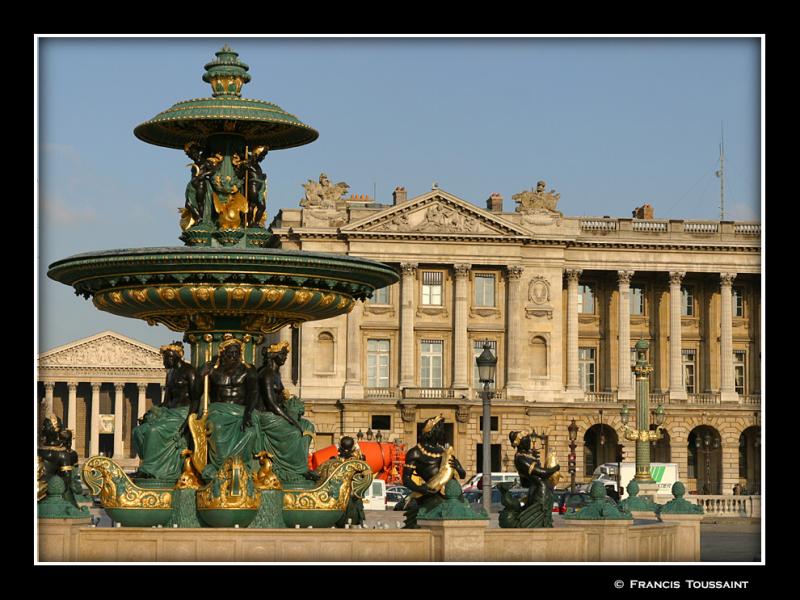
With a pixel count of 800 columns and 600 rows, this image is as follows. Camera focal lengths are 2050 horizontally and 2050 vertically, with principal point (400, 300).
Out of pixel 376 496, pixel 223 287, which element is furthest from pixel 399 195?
pixel 223 287

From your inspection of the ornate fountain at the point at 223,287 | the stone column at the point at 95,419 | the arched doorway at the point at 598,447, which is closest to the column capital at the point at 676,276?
the arched doorway at the point at 598,447

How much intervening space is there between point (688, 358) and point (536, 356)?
825 centimetres

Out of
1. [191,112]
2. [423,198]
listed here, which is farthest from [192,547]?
[423,198]

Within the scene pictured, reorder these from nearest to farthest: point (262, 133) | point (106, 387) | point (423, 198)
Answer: point (262, 133), point (423, 198), point (106, 387)

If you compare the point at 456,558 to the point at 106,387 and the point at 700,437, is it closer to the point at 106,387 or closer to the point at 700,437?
the point at 700,437

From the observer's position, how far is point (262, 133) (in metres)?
22.6

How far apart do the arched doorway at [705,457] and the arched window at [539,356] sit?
26.8 ft

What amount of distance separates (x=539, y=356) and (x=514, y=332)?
2016mm

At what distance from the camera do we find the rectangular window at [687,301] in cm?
9400

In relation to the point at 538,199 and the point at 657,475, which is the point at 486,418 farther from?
the point at 538,199

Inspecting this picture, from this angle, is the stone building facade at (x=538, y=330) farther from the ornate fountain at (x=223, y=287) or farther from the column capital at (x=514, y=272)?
the ornate fountain at (x=223, y=287)

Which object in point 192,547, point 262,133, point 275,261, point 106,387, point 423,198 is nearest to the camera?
point 192,547

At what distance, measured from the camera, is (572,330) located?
90.6 meters

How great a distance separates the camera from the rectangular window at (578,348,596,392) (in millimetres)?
92438
